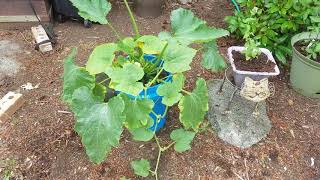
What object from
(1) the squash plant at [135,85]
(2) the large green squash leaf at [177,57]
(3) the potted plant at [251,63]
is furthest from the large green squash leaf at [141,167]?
(3) the potted plant at [251,63]

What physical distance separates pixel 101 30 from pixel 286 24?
1.59 m

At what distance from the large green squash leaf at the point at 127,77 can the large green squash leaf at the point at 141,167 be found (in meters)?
0.52

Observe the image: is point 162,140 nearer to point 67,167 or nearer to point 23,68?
point 67,167

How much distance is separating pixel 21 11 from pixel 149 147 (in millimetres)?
1755

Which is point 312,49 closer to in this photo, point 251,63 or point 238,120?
point 251,63

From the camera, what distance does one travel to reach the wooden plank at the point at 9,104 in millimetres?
2262

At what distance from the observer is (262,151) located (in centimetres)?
Result: 220

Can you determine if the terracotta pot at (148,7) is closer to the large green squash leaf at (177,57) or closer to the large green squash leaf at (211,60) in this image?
the large green squash leaf at (211,60)

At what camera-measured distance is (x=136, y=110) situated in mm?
1705

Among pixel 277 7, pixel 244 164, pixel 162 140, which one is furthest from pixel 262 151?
pixel 277 7

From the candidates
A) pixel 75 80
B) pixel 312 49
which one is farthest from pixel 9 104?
pixel 312 49

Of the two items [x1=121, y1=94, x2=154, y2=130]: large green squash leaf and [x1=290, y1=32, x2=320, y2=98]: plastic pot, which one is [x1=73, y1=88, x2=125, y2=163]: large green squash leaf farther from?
[x1=290, y1=32, x2=320, y2=98]: plastic pot

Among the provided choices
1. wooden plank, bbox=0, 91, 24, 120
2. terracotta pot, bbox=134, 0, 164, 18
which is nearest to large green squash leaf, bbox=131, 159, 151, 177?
wooden plank, bbox=0, 91, 24, 120

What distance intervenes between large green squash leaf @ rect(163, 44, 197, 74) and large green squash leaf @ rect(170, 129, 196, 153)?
44cm
